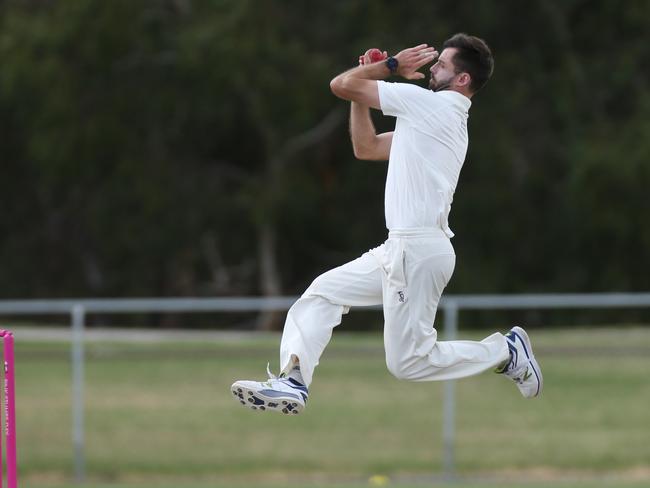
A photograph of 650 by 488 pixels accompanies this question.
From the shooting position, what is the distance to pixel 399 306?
6785 millimetres

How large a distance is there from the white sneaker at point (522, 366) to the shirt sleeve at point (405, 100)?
147 centimetres

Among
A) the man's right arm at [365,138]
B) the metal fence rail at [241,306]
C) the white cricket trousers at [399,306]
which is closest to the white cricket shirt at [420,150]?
the white cricket trousers at [399,306]

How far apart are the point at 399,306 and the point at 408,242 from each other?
341 millimetres

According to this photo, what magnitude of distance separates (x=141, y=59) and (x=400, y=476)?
16.7m

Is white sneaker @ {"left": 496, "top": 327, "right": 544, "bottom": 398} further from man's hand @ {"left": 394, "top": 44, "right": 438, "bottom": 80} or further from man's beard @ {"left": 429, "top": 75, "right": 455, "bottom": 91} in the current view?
man's hand @ {"left": 394, "top": 44, "right": 438, "bottom": 80}

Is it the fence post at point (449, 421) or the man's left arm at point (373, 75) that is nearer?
the man's left arm at point (373, 75)

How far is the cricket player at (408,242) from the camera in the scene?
6594 mm

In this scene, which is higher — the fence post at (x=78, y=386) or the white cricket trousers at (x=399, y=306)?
the white cricket trousers at (x=399, y=306)

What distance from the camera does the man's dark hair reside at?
6.73 metres

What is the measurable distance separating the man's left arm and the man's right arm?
411mm

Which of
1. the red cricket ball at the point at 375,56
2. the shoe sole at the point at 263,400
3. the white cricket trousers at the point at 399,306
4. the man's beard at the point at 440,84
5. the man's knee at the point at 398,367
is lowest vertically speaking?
the shoe sole at the point at 263,400

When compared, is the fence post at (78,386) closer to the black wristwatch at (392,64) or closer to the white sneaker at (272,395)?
the white sneaker at (272,395)

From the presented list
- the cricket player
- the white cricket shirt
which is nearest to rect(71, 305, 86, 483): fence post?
the cricket player

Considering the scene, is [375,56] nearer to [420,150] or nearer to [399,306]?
[420,150]
